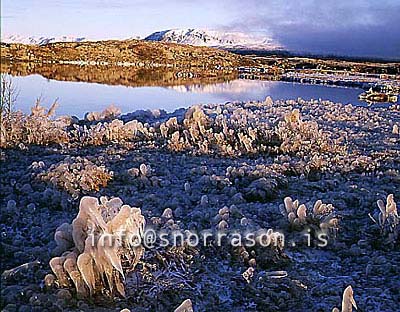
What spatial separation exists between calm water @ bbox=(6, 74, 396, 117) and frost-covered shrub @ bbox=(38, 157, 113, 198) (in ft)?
41.9

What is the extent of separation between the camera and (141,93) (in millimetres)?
28469

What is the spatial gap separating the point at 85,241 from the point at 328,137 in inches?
294

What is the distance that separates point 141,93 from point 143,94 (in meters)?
0.54

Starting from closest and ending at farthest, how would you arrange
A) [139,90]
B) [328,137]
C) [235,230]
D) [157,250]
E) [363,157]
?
[157,250] < [235,230] < [363,157] < [328,137] < [139,90]

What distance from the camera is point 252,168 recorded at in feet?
25.2

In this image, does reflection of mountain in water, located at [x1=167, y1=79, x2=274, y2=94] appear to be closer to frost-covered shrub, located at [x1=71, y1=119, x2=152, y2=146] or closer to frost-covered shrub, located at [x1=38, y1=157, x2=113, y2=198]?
frost-covered shrub, located at [x1=71, y1=119, x2=152, y2=146]

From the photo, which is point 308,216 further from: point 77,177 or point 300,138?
point 300,138

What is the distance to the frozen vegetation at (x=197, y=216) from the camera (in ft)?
13.5

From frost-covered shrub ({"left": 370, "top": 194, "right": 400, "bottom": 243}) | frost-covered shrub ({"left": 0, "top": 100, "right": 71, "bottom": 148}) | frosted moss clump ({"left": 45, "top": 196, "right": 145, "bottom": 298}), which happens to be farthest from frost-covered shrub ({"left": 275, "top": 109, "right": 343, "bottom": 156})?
frosted moss clump ({"left": 45, "top": 196, "right": 145, "bottom": 298})

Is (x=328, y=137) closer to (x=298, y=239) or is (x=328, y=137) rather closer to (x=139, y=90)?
(x=298, y=239)

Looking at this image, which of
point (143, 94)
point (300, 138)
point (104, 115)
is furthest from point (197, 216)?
point (143, 94)

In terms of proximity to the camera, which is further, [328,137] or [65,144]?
[328,137]

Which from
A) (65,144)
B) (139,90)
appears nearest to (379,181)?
(65,144)

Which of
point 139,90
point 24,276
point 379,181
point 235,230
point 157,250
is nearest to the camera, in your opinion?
point 24,276
